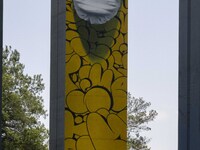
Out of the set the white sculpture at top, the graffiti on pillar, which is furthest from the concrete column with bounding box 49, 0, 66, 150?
the white sculpture at top

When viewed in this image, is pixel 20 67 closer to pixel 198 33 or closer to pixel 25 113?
pixel 25 113

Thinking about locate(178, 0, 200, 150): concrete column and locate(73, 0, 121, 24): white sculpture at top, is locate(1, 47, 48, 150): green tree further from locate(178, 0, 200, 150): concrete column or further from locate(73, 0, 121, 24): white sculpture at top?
locate(178, 0, 200, 150): concrete column

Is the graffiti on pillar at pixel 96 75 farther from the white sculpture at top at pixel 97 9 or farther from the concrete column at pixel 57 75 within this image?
the concrete column at pixel 57 75

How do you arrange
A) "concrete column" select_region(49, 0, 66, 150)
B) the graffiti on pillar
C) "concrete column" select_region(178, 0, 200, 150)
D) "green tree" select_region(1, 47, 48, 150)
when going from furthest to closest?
"green tree" select_region(1, 47, 48, 150) < the graffiti on pillar < "concrete column" select_region(49, 0, 66, 150) < "concrete column" select_region(178, 0, 200, 150)

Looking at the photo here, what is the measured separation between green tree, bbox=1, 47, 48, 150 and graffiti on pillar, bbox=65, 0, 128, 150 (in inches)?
391

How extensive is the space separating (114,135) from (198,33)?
17.7ft

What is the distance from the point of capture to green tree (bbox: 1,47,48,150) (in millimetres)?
27080

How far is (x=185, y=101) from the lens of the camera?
505 inches

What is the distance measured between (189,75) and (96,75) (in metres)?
4.89

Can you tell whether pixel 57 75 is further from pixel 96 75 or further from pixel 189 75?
pixel 189 75

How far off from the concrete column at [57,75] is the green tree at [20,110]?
9736 millimetres

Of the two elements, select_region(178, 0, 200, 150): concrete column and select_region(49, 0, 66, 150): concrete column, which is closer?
select_region(178, 0, 200, 150): concrete column

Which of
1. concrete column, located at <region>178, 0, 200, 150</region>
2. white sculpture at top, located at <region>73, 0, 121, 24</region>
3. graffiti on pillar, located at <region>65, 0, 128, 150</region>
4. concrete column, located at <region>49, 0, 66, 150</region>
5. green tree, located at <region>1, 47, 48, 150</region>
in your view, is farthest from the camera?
green tree, located at <region>1, 47, 48, 150</region>

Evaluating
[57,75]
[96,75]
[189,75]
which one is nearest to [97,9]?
[96,75]
